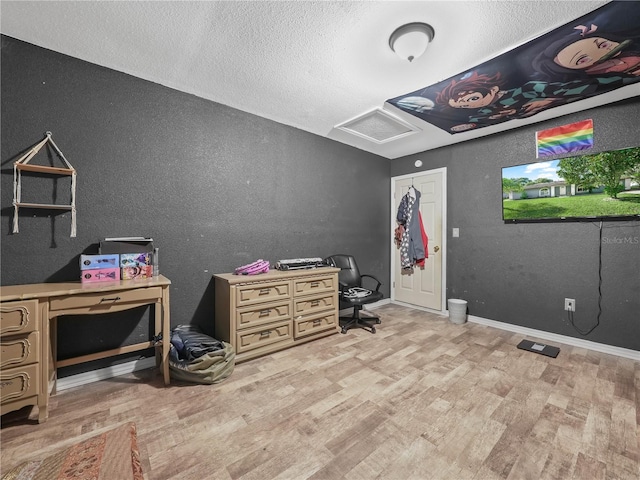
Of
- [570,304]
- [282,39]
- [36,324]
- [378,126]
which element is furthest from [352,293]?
[36,324]

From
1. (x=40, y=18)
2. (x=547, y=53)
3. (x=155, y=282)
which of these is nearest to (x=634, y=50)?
(x=547, y=53)

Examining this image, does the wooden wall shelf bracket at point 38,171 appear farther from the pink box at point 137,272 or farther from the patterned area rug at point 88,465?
the patterned area rug at point 88,465

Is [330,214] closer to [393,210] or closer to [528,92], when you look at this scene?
[393,210]

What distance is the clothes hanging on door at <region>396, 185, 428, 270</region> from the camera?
422cm

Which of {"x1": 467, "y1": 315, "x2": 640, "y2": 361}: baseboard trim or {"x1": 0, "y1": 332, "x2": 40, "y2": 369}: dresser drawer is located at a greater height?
{"x1": 0, "y1": 332, "x2": 40, "y2": 369}: dresser drawer

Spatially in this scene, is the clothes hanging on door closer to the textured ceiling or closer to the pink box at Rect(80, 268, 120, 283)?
the textured ceiling

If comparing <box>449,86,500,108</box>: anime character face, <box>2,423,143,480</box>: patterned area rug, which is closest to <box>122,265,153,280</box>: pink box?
<box>2,423,143,480</box>: patterned area rug

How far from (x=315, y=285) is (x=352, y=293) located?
580mm

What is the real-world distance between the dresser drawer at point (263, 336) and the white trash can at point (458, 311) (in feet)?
7.37

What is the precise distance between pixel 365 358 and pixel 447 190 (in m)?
2.77

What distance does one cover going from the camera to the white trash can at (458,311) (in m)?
3.58

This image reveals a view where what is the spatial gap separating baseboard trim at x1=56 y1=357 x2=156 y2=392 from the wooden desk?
0.14m

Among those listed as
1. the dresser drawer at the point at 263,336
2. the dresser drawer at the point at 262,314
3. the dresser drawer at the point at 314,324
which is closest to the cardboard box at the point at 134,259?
the dresser drawer at the point at 262,314

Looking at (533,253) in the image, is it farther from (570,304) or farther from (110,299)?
(110,299)
